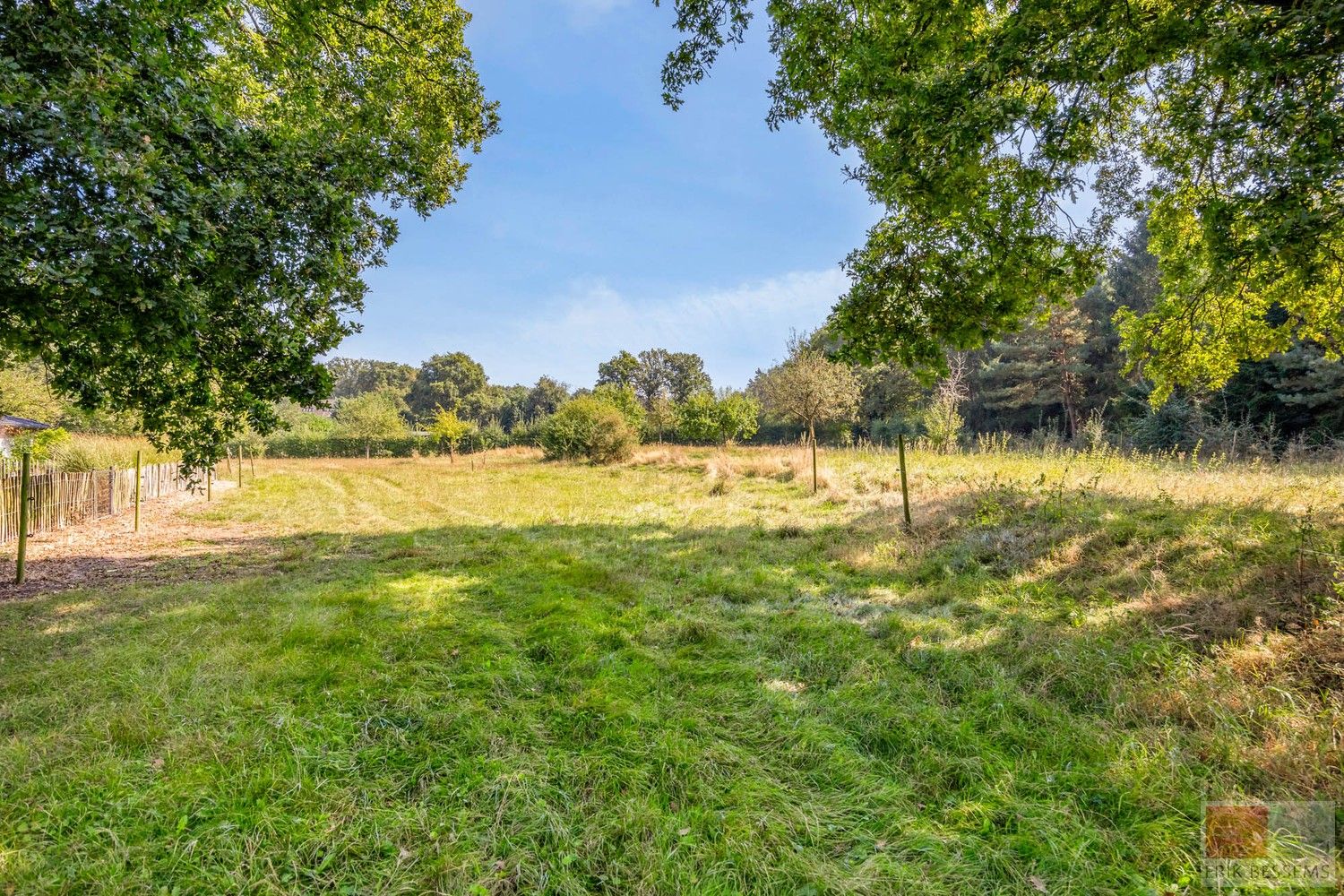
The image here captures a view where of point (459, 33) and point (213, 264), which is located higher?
point (459, 33)

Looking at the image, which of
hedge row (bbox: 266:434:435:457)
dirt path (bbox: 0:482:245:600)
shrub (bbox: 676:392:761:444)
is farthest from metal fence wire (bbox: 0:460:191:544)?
hedge row (bbox: 266:434:435:457)

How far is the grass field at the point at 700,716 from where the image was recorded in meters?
2.24

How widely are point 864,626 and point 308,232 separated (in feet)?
22.0

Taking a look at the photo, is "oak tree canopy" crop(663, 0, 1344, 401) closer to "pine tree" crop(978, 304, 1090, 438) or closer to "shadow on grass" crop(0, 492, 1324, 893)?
"shadow on grass" crop(0, 492, 1324, 893)

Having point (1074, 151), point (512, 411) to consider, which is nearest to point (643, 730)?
point (1074, 151)

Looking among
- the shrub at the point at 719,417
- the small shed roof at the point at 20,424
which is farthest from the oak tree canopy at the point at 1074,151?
the small shed roof at the point at 20,424

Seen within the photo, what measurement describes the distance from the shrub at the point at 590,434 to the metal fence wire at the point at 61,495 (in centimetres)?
1551

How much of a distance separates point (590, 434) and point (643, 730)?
2246 cm

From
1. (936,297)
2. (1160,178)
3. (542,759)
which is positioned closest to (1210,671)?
(936,297)

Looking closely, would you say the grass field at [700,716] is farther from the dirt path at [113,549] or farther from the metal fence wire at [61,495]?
the metal fence wire at [61,495]

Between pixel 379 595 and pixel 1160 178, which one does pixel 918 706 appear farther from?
pixel 1160 178

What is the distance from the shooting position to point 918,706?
136 inches

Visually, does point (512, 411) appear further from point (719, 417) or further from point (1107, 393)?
point (1107, 393)

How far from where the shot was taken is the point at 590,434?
2512 centimetres
